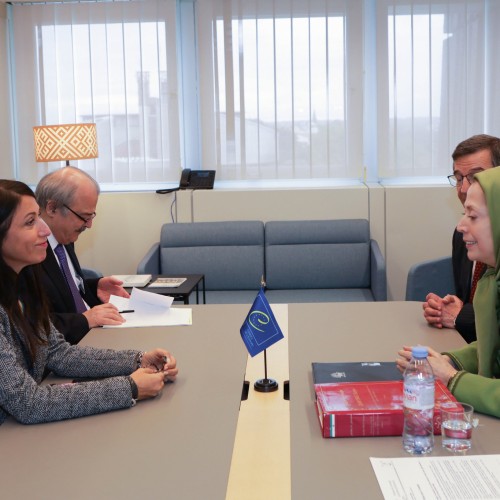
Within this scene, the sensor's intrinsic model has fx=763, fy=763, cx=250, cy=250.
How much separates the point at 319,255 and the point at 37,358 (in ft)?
12.3

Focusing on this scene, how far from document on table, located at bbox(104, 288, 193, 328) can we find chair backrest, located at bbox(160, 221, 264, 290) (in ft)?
8.02

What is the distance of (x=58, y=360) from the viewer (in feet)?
8.38

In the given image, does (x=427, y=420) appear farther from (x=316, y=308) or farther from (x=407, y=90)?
(x=407, y=90)

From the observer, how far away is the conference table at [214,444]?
1701 mm

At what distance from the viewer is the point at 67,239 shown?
366cm

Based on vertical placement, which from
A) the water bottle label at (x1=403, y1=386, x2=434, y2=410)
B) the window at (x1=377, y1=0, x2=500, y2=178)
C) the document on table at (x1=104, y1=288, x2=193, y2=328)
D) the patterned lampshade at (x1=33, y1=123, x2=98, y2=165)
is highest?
the window at (x1=377, y1=0, x2=500, y2=178)

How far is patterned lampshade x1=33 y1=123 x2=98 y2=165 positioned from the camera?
18.4 ft

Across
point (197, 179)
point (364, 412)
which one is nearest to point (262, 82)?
point (197, 179)

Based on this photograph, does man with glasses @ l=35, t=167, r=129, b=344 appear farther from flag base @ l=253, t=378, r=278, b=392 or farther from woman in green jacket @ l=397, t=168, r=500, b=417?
woman in green jacket @ l=397, t=168, r=500, b=417

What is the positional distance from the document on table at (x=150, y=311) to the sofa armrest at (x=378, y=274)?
2.28 metres

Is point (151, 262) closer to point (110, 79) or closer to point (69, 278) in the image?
point (110, 79)

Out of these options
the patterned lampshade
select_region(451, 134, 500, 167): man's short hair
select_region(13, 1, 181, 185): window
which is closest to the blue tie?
select_region(451, 134, 500, 167): man's short hair

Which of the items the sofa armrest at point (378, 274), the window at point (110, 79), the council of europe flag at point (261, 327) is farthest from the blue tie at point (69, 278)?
the window at point (110, 79)

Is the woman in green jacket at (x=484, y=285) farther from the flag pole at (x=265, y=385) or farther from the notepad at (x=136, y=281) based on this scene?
the notepad at (x=136, y=281)
